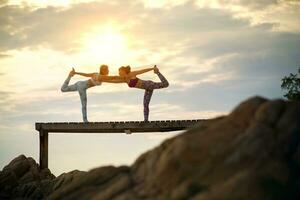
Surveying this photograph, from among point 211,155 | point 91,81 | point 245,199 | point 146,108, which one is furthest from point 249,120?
point 91,81

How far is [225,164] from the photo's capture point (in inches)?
383

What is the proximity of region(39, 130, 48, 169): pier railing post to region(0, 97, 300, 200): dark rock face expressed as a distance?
1972 centimetres

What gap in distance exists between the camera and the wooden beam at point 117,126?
24844mm

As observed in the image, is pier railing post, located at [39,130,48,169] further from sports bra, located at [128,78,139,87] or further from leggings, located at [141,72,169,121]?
leggings, located at [141,72,169,121]

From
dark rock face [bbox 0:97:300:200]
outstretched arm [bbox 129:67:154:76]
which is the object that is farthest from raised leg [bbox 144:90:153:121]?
dark rock face [bbox 0:97:300:200]

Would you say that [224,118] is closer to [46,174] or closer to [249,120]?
[249,120]

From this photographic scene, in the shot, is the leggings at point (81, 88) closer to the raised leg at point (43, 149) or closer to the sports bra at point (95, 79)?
the sports bra at point (95, 79)

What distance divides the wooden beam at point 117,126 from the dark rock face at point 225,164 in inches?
502

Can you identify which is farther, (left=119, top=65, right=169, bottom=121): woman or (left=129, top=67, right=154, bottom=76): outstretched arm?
(left=129, top=67, right=154, bottom=76): outstretched arm

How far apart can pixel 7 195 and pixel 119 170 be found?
18014mm

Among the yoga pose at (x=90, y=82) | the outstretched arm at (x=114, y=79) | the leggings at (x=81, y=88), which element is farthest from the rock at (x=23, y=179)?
the outstretched arm at (x=114, y=79)

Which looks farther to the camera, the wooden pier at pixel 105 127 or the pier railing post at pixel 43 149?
the pier railing post at pixel 43 149

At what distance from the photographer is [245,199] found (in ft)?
29.0

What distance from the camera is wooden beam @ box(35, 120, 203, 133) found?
24844 millimetres
